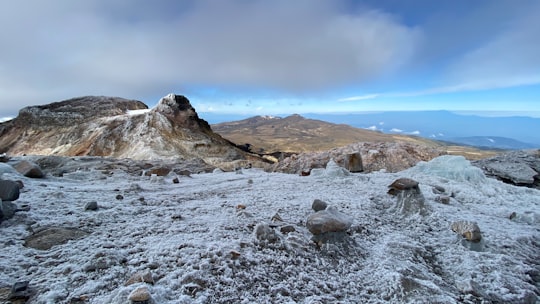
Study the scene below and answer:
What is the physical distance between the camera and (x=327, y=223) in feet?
18.2

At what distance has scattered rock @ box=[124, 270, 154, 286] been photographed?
380 centimetres

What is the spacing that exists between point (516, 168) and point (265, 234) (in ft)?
44.5

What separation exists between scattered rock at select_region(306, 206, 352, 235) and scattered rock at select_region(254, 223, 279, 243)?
0.79m

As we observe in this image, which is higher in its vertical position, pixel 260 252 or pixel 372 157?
pixel 372 157

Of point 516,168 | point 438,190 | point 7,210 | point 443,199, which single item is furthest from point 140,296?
point 516,168

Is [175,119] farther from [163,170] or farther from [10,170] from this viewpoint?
[10,170]

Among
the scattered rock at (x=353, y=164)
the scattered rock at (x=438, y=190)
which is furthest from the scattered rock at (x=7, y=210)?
the scattered rock at (x=353, y=164)

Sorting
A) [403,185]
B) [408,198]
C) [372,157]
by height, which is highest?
[403,185]

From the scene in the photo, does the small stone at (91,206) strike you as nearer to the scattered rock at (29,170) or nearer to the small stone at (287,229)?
the small stone at (287,229)

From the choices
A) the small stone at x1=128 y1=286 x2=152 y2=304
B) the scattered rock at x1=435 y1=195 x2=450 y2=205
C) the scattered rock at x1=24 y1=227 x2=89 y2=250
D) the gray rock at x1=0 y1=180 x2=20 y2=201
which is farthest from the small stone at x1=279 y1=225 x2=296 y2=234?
the gray rock at x1=0 y1=180 x2=20 y2=201

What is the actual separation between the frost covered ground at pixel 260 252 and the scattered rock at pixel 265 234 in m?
0.09

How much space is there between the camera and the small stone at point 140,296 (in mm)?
3334

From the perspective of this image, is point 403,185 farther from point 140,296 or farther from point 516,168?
point 516,168

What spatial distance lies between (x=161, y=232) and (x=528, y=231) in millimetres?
7996
